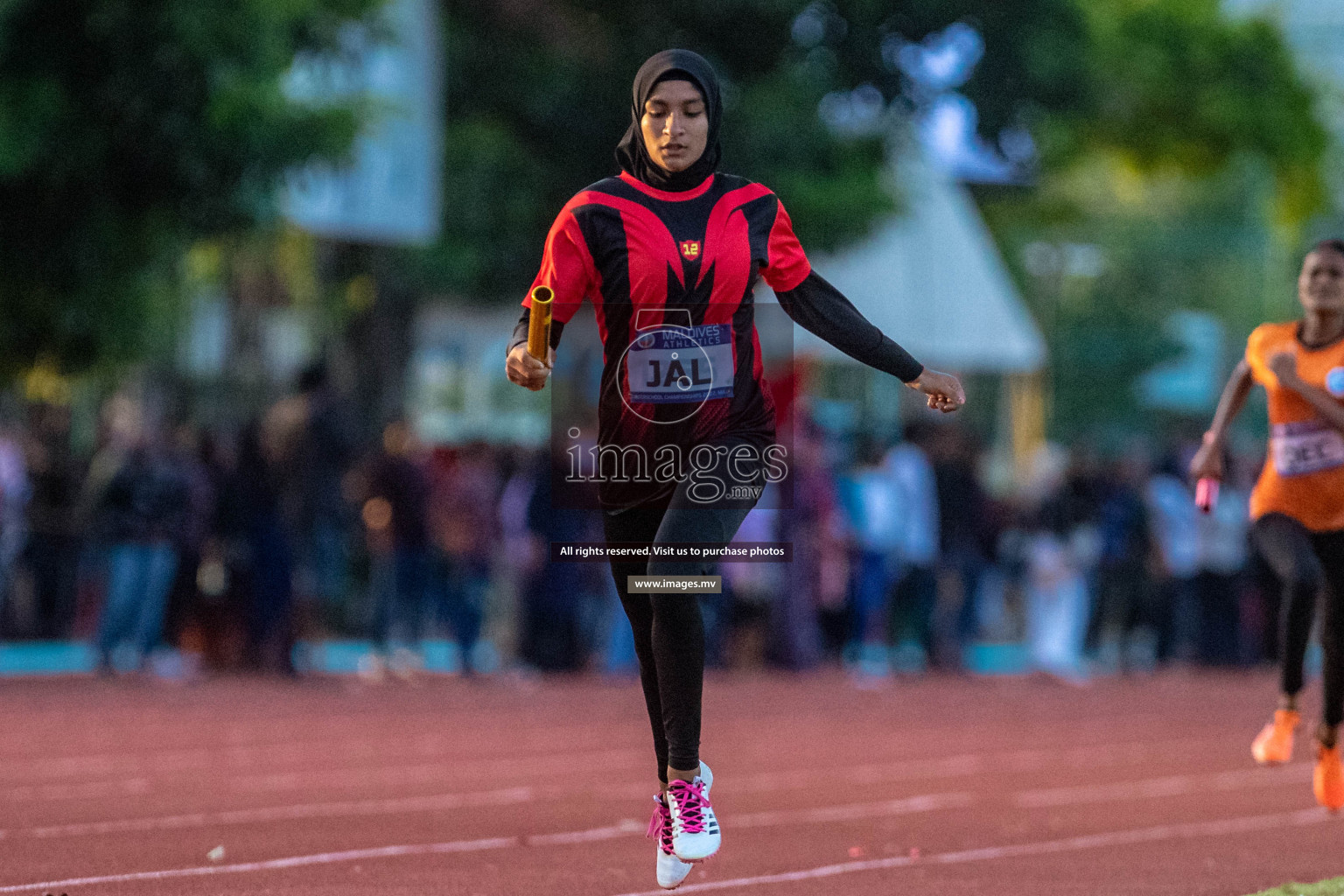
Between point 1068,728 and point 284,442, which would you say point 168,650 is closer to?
point 284,442

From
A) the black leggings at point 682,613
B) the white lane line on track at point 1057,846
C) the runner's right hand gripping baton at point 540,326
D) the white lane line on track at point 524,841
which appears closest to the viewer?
the runner's right hand gripping baton at point 540,326

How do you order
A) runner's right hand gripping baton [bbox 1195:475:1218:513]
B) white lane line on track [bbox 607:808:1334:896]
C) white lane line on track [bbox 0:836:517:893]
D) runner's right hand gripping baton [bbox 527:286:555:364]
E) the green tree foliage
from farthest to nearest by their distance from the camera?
the green tree foliage, runner's right hand gripping baton [bbox 1195:475:1218:513], white lane line on track [bbox 607:808:1334:896], white lane line on track [bbox 0:836:517:893], runner's right hand gripping baton [bbox 527:286:555:364]

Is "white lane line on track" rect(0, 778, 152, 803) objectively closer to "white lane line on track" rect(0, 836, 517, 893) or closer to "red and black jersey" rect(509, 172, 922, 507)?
"white lane line on track" rect(0, 836, 517, 893)

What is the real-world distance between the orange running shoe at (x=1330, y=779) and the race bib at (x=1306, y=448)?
1093 millimetres

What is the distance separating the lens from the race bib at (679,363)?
6.16 meters

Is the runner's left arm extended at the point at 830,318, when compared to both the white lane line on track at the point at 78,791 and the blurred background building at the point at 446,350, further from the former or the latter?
the white lane line on track at the point at 78,791

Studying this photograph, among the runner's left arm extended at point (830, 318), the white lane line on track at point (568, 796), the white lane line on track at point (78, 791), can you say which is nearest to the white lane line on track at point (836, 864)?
the white lane line on track at point (568, 796)

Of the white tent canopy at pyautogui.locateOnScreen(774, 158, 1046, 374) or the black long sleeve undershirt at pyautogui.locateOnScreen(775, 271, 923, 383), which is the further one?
the white tent canopy at pyautogui.locateOnScreen(774, 158, 1046, 374)

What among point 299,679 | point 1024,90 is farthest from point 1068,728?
point 1024,90

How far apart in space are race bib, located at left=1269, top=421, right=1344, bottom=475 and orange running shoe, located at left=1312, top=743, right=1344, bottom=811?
1.09 meters

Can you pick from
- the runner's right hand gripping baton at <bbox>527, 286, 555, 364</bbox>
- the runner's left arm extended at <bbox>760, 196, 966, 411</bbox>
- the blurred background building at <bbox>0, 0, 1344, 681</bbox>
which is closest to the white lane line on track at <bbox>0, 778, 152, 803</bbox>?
the blurred background building at <bbox>0, 0, 1344, 681</bbox>

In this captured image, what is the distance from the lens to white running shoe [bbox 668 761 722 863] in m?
6.16

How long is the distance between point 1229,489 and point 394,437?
815 centimetres

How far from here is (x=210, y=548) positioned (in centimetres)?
1728
